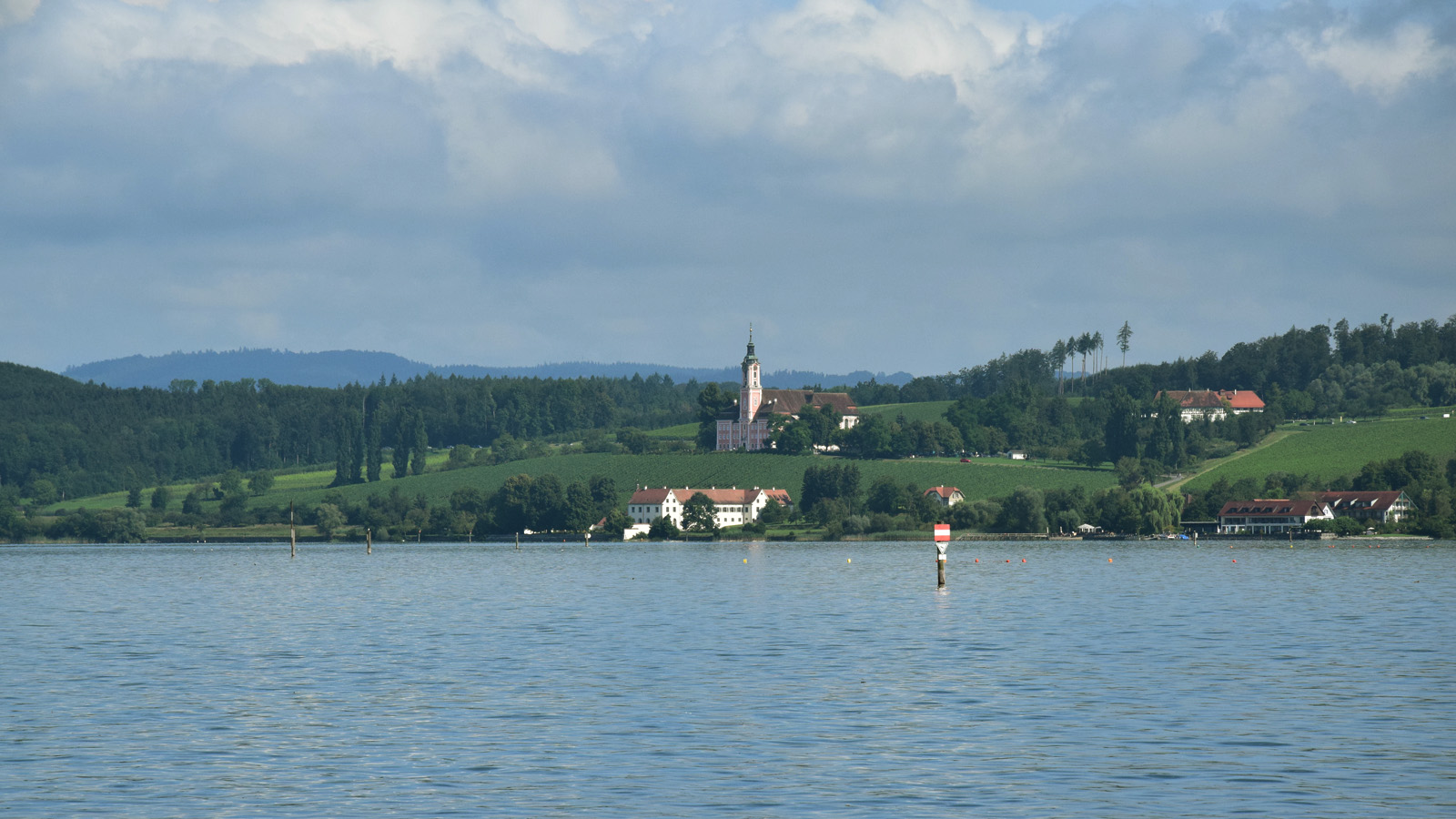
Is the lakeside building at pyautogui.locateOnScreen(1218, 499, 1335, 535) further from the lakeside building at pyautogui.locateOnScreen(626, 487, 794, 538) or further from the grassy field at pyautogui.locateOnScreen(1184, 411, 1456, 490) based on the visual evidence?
the lakeside building at pyautogui.locateOnScreen(626, 487, 794, 538)

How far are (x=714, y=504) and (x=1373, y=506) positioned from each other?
77.6m

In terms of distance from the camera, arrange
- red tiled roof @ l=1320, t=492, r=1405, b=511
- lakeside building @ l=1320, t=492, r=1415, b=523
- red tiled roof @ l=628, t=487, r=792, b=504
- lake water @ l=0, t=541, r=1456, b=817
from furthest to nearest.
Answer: red tiled roof @ l=628, t=487, r=792, b=504 < red tiled roof @ l=1320, t=492, r=1405, b=511 < lakeside building @ l=1320, t=492, r=1415, b=523 < lake water @ l=0, t=541, r=1456, b=817

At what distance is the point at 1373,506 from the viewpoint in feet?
492

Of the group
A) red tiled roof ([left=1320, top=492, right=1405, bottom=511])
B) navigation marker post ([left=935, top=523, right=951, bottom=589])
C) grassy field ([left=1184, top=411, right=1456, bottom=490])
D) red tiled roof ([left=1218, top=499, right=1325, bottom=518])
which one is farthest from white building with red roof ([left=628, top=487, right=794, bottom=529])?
navigation marker post ([left=935, top=523, right=951, bottom=589])

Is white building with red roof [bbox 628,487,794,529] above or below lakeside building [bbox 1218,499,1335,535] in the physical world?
above

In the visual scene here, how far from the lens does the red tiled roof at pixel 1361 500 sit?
490ft

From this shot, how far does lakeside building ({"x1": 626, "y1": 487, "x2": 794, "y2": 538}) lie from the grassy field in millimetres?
54864

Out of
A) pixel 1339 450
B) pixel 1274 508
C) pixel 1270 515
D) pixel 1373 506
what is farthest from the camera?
pixel 1339 450

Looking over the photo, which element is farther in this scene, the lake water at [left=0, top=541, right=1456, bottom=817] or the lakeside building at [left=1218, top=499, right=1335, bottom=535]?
the lakeside building at [left=1218, top=499, right=1335, bottom=535]

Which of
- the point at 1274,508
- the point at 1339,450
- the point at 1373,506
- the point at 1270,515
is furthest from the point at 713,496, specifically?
the point at 1373,506

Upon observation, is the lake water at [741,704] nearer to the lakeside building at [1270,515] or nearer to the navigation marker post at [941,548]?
the navigation marker post at [941,548]

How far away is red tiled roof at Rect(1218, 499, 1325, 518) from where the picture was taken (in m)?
155

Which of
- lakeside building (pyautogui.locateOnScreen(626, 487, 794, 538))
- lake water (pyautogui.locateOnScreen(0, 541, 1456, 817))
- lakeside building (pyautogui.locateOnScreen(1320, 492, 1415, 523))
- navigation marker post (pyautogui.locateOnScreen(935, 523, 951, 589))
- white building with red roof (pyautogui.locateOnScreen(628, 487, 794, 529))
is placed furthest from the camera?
white building with red roof (pyautogui.locateOnScreen(628, 487, 794, 529))

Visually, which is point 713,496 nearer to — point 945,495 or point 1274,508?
point 945,495
